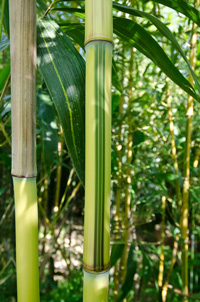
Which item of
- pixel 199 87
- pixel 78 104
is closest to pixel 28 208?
pixel 78 104

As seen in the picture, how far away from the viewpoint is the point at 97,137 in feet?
0.95

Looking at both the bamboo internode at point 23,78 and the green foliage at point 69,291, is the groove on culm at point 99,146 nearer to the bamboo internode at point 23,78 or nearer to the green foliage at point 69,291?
the bamboo internode at point 23,78

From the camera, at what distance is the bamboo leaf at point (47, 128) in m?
0.67

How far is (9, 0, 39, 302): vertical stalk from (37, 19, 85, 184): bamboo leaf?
3cm

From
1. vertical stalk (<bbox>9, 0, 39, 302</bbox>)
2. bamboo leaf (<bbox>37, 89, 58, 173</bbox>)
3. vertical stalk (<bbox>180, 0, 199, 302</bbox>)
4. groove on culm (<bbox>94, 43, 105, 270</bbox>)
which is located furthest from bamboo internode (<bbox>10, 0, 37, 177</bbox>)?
vertical stalk (<bbox>180, 0, 199, 302</bbox>)

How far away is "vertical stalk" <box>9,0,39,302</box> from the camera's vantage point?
34 cm

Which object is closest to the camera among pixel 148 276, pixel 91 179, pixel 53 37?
pixel 91 179

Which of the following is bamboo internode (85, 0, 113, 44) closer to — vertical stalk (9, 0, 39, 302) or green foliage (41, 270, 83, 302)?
vertical stalk (9, 0, 39, 302)

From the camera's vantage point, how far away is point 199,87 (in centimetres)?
34

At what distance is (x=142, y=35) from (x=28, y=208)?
0.99 ft

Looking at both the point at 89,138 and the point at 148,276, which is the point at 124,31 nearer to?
the point at 89,138

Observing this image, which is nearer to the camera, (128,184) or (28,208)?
(28,208)

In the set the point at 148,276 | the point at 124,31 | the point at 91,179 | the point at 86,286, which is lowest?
the point at 148,276

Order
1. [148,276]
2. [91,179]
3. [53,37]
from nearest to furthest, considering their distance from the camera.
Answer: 1. [91,179]
2. [53,37]
3. [148,276]
